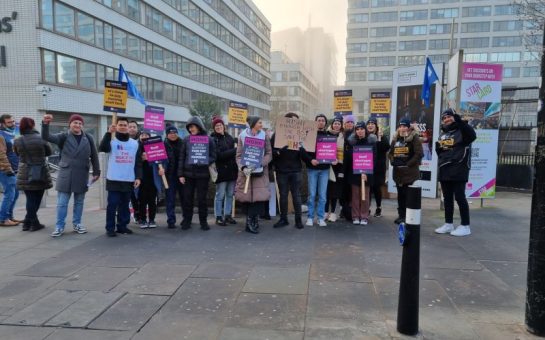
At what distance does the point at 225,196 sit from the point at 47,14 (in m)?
23.4

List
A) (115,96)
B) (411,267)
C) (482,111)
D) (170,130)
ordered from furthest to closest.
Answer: (482,111)
(115,96)
(170,130)
(411,267)

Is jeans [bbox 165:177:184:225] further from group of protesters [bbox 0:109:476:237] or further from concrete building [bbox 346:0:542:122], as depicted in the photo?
concrete building [bbox 346:0:542:122]

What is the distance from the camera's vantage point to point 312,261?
18.1 ft

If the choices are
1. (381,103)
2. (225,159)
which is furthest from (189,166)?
(381,103)

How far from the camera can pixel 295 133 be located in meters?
7.41

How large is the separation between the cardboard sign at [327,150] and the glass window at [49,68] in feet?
75.8

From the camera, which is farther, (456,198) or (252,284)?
(456,198)

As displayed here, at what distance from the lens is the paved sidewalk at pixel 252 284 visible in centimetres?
366

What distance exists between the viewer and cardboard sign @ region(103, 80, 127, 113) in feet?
27.4

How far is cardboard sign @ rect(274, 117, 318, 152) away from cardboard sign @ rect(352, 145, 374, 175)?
0.84m

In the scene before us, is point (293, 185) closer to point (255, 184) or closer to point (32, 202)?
point (255, 184)

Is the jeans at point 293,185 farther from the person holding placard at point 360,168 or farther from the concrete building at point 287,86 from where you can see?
the concrete building at point 287,86

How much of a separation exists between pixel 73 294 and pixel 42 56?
24.6 meters

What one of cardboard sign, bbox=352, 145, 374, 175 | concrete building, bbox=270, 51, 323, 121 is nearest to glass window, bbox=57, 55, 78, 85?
cardboard sign, bbox=352, 145, 374, 175
